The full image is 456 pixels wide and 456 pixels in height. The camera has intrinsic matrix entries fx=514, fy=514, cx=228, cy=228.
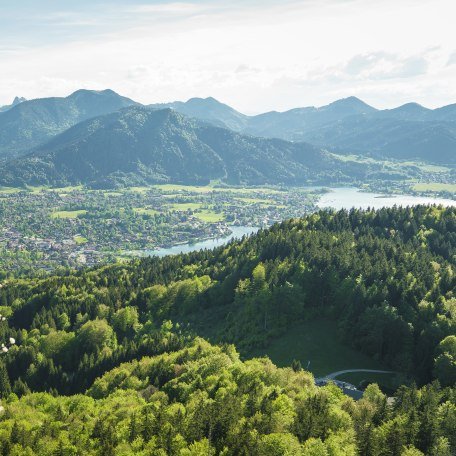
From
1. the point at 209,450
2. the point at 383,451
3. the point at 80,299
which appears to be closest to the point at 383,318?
the point at 383,451

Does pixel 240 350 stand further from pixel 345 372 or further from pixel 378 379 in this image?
pixel 378 379

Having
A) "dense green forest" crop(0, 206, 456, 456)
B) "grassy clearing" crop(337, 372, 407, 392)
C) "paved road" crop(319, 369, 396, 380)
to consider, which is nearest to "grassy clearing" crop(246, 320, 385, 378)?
"paved road" crop(319, 369, 396, 380)

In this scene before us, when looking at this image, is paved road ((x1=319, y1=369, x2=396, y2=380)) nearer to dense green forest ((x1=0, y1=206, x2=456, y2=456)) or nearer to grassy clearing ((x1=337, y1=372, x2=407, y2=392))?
grassy clearing ((x1=337, y1=372, x2=407, y2=392))

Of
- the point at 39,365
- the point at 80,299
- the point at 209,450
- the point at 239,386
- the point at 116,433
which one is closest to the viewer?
the point at 209,450

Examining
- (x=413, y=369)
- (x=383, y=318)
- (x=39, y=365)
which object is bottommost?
(x=39, y=365)

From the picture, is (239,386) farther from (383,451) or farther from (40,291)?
(40,291)

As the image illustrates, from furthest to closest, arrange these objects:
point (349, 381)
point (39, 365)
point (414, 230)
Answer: point (414, 230) < point (39, 365) < point (349, 381)

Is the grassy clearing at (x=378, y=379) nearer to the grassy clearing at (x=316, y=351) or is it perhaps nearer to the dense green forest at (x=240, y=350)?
the grassy clearing at (x=316, y=351)
